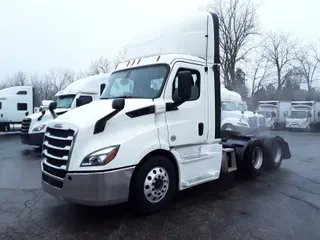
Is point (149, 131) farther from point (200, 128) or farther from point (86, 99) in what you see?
point (86, 99)

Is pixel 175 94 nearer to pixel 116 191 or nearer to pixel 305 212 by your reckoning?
pixel 116 191

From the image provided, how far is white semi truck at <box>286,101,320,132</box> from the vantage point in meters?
25.4

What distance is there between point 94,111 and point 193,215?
94.3 inches

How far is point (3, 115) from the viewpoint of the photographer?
21.1m

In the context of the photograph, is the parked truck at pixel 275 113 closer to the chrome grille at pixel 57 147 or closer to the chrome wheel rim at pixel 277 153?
the chrome wheel rim at pixel 277 153

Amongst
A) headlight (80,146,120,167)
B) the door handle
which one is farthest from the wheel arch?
the door handle

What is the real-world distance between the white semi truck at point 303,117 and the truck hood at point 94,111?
82.0 ft

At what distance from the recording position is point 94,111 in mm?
4324

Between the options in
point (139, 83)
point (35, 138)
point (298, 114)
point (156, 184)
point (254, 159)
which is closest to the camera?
point (156, 184)

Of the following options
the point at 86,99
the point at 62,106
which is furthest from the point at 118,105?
the point at 62,106

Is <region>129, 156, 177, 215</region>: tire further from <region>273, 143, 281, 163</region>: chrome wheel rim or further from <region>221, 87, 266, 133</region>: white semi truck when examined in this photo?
<region>221, 87, 266, 133</region>: white semi truck

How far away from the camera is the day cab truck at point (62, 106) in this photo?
35.9ft

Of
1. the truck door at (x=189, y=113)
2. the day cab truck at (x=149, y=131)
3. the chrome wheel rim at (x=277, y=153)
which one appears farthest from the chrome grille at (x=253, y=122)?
the truck door at (x=189, y=113)

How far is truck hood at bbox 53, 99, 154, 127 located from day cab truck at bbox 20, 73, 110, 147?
606 centimetres
